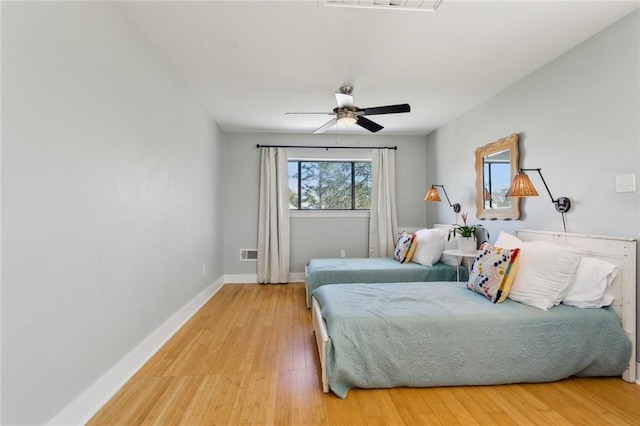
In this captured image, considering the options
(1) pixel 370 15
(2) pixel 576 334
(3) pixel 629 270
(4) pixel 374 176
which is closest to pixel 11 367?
(1) pixel 370 15

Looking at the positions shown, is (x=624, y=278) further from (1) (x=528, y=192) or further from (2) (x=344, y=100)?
(2) (x=344, y=100)

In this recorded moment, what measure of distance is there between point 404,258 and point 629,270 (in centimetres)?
220

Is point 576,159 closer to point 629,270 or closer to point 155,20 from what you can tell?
point 629,270

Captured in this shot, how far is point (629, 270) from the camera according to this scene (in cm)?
199

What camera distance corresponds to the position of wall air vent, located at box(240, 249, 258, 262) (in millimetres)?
4992

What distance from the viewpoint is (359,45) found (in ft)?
7.84

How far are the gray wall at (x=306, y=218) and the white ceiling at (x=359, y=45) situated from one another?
56.9 inches

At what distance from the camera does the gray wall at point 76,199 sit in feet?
4.11

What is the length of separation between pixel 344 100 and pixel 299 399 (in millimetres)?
2459

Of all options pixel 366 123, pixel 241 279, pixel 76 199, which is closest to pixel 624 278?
pixel 366 123

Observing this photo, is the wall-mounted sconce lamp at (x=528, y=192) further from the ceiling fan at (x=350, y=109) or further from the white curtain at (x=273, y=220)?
the white curtain at (x=273, y=220)

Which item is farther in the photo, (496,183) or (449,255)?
(449,255)

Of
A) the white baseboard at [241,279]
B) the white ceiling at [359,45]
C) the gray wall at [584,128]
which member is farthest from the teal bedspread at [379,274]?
the white ceiling at [359,45]

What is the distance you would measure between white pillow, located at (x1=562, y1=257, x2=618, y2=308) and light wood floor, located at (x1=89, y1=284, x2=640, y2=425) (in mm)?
512
